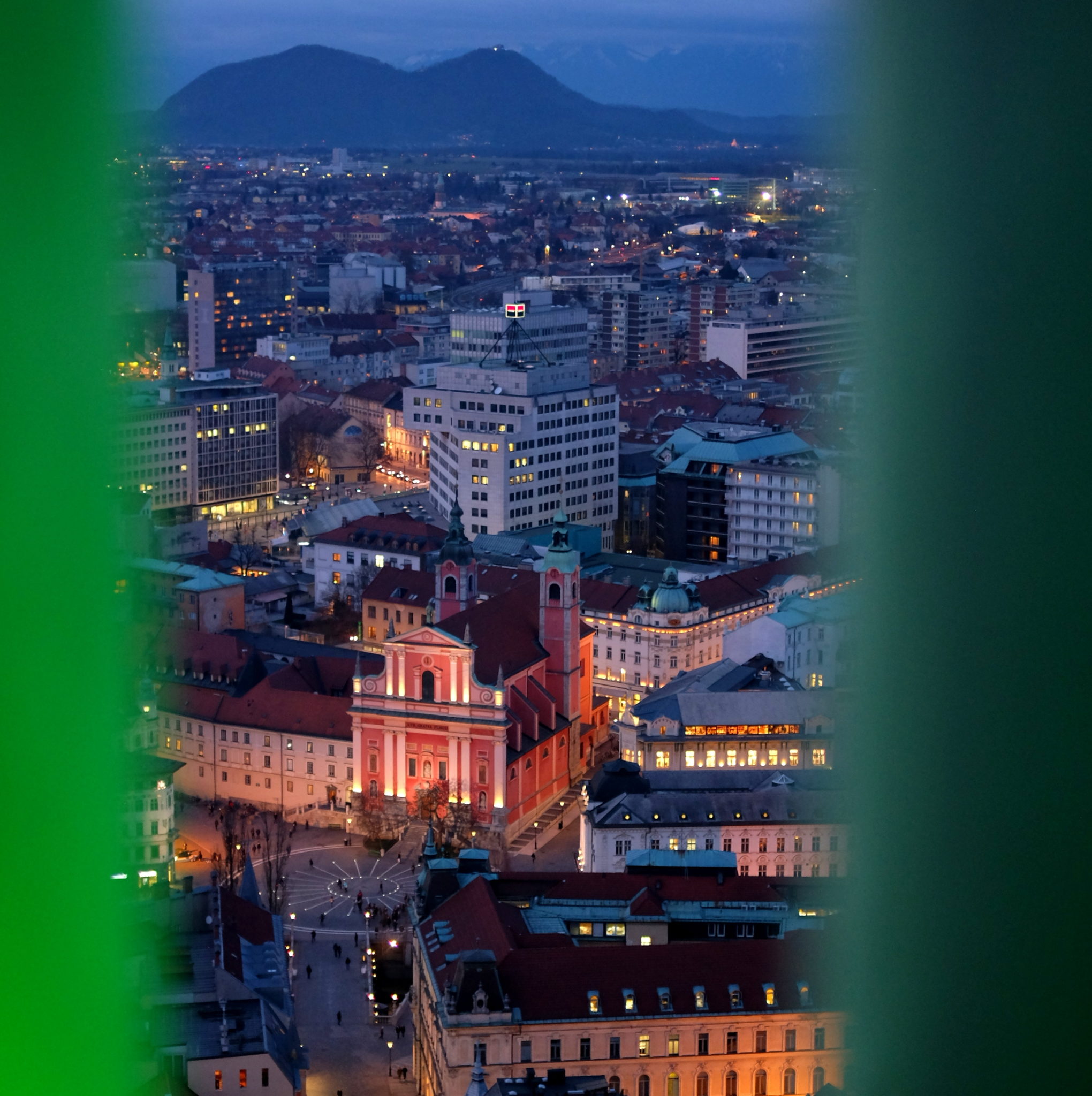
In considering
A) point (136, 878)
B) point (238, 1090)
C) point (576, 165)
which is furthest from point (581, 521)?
point (576, 165)

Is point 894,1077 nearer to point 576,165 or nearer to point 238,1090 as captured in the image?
point 238,1090

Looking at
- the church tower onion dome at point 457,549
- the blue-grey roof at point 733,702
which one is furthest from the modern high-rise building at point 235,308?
the blue-grey roof at point 733,702

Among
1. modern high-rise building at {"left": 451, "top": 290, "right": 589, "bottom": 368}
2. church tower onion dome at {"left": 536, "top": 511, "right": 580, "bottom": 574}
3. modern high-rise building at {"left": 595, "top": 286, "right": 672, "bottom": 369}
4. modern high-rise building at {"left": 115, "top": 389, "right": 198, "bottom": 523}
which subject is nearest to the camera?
church tower onion dome at {"left": 536, "top": 511, "right": 580, "bottom": 574}

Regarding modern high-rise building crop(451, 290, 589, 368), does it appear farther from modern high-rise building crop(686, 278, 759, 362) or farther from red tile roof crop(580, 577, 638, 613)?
modern high-rise building crop(686, 278, 759, 362)

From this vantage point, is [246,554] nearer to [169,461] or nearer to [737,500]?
[169,461]

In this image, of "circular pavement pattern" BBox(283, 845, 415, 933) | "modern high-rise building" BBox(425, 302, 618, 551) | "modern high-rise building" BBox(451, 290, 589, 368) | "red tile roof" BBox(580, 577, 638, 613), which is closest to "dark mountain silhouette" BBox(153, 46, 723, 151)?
"modern high-rise building" BBox(451, 290, 589, 368)

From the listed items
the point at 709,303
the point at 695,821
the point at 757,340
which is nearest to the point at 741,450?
the point at 695,821
